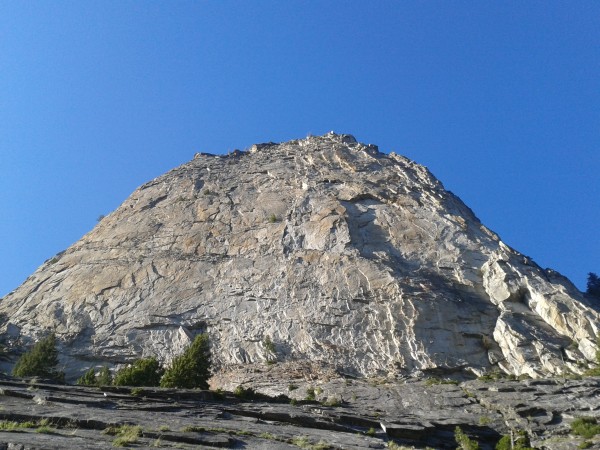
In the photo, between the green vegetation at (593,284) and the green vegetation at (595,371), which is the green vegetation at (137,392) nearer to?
the green vegetation at (595,371)

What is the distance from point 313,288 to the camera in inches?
2029

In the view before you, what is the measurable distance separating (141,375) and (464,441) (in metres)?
21.1

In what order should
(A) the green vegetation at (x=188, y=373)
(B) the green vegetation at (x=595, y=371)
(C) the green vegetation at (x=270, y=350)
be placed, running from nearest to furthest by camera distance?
(A) the green vegetation at (x=188, y=373), (B) the green vegetation at (x=595, y=371), (C) the green vegetation at (x=270, y=350)

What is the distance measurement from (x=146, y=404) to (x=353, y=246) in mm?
33459

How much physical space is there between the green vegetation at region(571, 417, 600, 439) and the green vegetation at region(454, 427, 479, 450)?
18.7ft

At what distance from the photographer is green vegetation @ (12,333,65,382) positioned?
39500 millimetres

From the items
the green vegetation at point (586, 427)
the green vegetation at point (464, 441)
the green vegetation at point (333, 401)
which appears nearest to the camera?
the green vegetation at point (464, 441)

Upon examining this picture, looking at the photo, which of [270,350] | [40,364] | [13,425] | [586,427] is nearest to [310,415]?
[13,425]

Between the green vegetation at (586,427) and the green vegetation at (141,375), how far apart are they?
82.9ft

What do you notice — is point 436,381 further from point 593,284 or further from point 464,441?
point 593,284

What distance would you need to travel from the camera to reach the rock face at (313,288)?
45.5 meters

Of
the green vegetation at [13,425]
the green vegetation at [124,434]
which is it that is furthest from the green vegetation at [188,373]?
the green vegetation at [13,425]

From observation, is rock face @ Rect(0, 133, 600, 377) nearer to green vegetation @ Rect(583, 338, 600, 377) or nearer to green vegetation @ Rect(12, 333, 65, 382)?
green vegetation @ Rect(583, 338, 600, 377)

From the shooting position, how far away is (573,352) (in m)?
43.5
